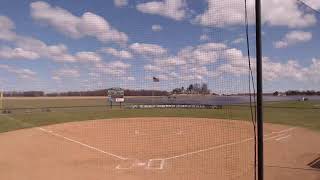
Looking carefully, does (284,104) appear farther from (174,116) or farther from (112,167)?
(112,167)

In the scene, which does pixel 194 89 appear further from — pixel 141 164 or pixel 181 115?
pixel 181 115

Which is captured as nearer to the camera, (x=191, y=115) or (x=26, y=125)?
(x=26, y=125)

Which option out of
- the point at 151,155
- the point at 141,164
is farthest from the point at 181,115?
the point at 141,164

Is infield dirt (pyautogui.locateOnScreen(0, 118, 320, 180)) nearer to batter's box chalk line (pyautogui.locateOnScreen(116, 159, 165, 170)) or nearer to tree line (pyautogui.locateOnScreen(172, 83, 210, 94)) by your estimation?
batter's box chalk line (pyautogui.locateOnScreen(116, 159, 165, 170))

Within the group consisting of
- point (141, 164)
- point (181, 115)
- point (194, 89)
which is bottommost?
point (141, 164)

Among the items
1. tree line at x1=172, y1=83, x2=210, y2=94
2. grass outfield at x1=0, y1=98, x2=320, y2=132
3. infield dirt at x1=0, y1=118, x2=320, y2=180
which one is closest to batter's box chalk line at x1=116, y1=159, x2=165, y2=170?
infield dirt at x1=0, y1=118, x2=320, y2=180

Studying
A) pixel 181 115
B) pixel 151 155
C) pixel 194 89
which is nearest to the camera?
pixel 194 89

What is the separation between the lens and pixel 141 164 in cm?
1238

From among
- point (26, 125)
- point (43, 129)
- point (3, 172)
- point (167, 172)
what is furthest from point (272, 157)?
point (26, 125)

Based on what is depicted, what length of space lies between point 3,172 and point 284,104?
1293 inches

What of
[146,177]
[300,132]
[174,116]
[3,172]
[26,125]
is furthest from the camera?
[174,116]

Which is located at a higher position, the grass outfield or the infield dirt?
the grass outfield

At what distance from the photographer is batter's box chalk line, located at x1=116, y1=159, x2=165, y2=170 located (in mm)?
11984

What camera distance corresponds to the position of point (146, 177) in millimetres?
10695
